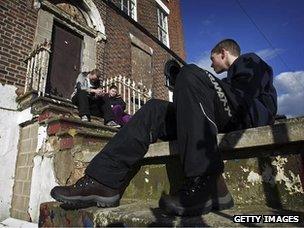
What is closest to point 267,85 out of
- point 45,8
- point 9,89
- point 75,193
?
point 75,193

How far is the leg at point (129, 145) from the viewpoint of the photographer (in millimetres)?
1603

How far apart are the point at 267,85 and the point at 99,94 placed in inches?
154

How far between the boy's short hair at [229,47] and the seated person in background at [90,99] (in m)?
3.02

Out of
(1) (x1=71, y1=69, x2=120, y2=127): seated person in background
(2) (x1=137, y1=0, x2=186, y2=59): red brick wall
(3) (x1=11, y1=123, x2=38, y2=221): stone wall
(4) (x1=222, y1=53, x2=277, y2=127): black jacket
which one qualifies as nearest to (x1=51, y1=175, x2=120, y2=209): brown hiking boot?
(4) (x1=222, y1=53, x2=277, y2=127): black jacket

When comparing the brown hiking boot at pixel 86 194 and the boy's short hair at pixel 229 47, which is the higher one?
the boy's short hair at pixel 229 47

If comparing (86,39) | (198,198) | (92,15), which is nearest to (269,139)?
(198,198)

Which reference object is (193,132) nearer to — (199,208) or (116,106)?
(199,208)

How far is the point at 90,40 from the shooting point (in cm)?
723

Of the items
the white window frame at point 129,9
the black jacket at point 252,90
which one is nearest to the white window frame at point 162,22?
the white window frame at point 129,9

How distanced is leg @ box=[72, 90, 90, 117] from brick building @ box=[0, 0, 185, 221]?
0.21 m

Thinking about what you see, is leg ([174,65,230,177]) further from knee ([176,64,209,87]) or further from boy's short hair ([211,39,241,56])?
boy's short hair ([211,39,241,56])

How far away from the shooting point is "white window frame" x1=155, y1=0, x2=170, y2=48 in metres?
11.5

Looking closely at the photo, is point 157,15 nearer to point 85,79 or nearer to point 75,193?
point 85,79

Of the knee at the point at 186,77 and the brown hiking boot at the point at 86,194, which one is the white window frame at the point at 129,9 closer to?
the knee at the point at 186,77
